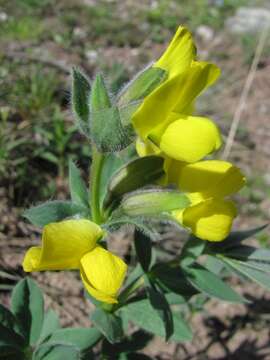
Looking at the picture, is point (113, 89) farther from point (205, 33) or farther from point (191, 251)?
point (205, 33)

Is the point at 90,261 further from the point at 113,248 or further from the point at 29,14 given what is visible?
the point at 29,14

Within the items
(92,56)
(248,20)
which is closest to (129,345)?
(92,56)

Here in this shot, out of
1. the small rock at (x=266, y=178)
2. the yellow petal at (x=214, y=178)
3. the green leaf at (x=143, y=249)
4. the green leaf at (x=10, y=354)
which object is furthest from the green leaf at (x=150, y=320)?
the small rock at (x=266, y=178)

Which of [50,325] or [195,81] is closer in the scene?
[195,81]

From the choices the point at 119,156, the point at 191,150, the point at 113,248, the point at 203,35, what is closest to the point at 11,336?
the point at 119,156

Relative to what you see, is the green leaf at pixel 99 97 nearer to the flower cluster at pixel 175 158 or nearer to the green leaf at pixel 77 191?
the flower cluster at pixel 175 158

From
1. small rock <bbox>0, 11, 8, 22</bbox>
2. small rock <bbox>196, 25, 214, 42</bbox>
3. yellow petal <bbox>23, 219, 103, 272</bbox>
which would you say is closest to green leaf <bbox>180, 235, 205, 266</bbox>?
yellow petal <bbox>23, 219, 103, 272</bbox>

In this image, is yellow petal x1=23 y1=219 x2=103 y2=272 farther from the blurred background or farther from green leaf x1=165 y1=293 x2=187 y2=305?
the blurred background
